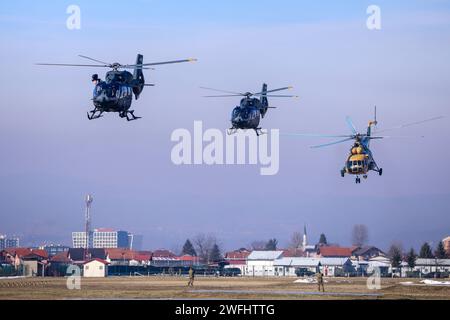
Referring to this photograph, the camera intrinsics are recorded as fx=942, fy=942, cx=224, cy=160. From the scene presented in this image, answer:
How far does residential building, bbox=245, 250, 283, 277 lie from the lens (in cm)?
16788

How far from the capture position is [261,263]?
179750mm

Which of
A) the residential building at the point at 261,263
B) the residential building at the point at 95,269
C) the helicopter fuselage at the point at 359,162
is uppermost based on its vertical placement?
the helicopter fuselage at the point at 359,162

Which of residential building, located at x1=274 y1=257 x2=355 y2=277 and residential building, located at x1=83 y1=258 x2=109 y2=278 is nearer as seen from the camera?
residential building, located at x1=83 y1=258 x2=109 y2=278

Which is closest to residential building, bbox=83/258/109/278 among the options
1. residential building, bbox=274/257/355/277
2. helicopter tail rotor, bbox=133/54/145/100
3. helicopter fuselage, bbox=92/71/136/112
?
residential building, bbox=274/257/355/277

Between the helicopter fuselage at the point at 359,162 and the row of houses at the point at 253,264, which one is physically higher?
the helicopter fuselage at the point at 359,162

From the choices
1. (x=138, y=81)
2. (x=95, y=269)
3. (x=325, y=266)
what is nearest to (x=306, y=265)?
(x=325, y=266)

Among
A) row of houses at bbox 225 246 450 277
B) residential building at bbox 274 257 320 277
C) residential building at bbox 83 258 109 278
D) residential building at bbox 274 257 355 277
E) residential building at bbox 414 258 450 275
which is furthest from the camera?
residential building at bbox 274 257 320 277

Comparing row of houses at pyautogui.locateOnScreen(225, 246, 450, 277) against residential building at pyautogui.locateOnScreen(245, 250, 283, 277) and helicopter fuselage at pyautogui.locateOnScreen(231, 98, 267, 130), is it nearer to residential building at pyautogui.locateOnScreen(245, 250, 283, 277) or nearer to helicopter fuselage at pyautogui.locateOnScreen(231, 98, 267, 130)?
residential building at pyautogui.locateOnScreen(245, 250, 283, 277)

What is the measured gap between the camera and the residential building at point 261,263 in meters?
168

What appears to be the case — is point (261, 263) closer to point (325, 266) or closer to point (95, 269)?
Answer: point (325, 266)

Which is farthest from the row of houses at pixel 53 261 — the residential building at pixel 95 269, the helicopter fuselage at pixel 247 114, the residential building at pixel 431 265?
the helicopter fuselage at pixel 247 114

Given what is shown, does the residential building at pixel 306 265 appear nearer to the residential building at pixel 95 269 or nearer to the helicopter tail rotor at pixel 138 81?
the residential building at pixel 95 269
